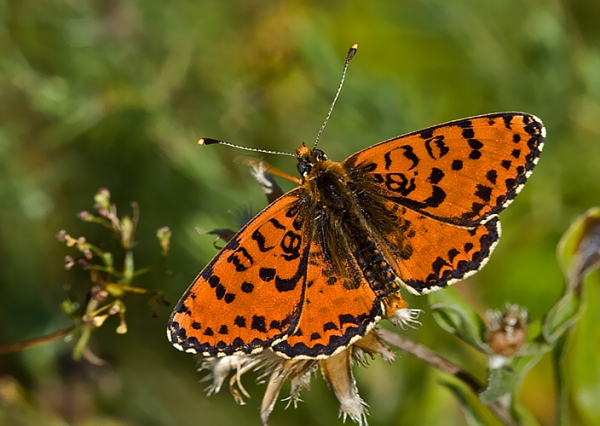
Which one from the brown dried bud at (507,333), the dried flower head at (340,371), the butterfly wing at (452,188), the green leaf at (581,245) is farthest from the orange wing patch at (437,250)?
the green leaf at (581,245)

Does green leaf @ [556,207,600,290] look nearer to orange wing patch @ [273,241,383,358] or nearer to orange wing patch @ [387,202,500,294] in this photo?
orange wing patch @ [387,202,500,294]

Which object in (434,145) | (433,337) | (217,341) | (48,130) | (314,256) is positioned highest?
(434,145)

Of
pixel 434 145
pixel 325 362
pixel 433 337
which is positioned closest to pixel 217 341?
pixel 325 362

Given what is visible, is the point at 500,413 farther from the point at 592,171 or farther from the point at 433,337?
the point at 592,171

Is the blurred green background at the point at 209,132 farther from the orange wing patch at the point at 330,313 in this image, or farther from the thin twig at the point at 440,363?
the orange wing patch at the point at 330,313

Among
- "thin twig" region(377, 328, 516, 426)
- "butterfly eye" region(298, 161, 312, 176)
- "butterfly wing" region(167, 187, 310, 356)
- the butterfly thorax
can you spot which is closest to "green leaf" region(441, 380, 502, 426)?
"thin twig" region(377, 328, 516, 426)

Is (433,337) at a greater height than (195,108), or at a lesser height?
lesser

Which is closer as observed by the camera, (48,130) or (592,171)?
(592,171)

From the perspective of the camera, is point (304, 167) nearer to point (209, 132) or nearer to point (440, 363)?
point (440, 363)
